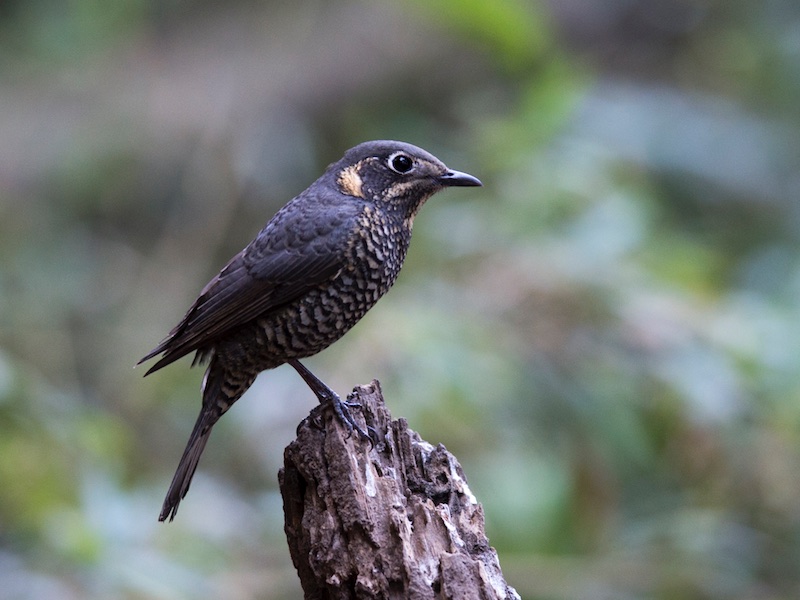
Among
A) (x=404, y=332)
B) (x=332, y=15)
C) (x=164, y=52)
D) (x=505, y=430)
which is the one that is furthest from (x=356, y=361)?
(x=164, y=52)

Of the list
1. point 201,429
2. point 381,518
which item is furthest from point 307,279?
point 381,518

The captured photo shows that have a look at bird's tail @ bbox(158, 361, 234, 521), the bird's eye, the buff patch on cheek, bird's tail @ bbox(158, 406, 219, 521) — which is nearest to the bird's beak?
the bird's eye

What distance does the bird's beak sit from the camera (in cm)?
366

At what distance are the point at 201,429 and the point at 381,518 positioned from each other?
1119mm

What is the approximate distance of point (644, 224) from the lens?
18.8 feet

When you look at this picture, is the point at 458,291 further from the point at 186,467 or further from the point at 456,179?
the point at 186,467

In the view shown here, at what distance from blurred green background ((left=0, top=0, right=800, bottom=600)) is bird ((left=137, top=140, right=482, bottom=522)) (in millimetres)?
934

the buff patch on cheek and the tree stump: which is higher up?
the buff patch on cheek

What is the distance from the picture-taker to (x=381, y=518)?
2895mm

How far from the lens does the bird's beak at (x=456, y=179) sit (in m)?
3.66

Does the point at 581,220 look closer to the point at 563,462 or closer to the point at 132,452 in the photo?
the point at 563,462

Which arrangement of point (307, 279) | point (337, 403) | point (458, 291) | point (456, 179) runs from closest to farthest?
1. point (337, 403)
2. point (307, 279)
3. point (456, 179)
4. point (458, 291)

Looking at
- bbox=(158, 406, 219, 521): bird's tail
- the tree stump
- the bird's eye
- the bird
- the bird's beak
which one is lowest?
the tree stump

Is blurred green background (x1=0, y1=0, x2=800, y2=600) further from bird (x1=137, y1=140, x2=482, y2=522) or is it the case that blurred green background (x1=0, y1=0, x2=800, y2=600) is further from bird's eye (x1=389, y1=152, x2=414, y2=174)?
bird's eye (x1=389, y1=152, x2=414, y2=174)
